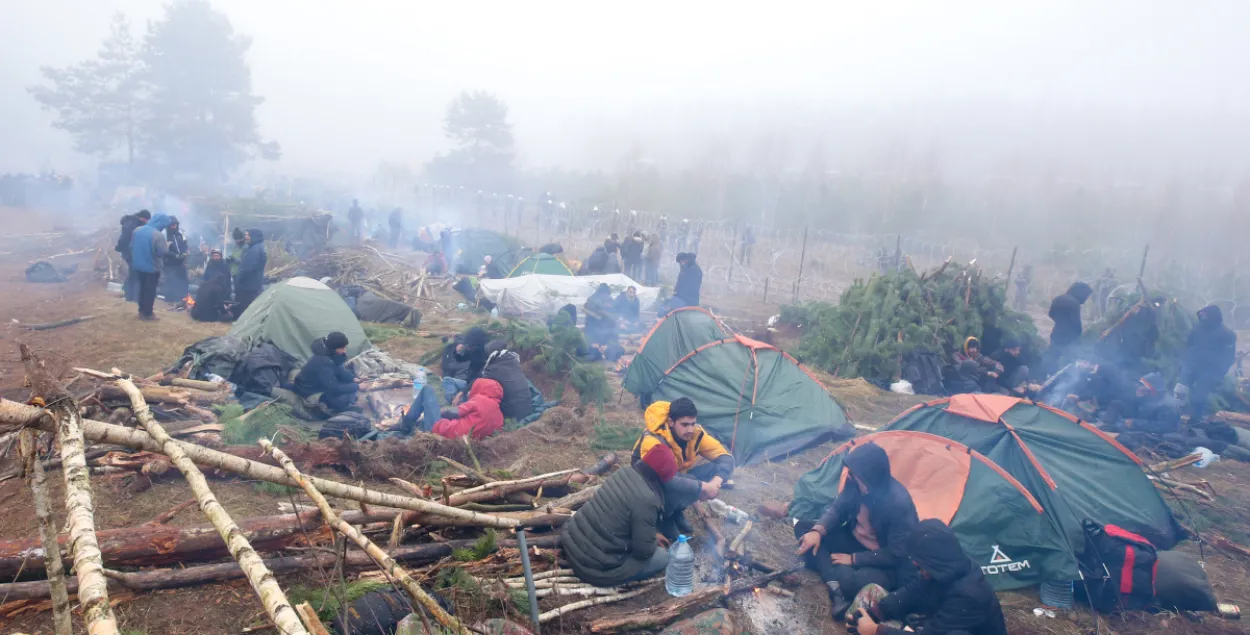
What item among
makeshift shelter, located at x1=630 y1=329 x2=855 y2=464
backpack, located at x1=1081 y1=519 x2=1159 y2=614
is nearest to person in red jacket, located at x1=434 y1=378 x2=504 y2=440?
makeshift shelter, located at x1=630 y1=329 x2=855 y2=464

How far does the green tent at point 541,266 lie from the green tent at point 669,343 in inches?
251

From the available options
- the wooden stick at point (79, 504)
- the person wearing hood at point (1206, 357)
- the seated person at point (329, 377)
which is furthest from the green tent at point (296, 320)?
the person wearing hood at point (1206, 357)

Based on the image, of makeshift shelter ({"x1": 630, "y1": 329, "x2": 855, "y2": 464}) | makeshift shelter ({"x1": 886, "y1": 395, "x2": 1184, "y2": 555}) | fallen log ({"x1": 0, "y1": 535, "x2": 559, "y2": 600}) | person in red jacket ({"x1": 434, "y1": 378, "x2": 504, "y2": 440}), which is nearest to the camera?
fallen log ({"x1": 0, "y1": 535, "x2": 559, "y2": 600})

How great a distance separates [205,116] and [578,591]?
46.3m

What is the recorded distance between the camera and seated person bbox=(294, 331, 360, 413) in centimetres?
754

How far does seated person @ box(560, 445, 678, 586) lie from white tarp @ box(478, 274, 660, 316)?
9078mm

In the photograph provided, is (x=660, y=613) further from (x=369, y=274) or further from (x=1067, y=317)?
(x=369, y=274)

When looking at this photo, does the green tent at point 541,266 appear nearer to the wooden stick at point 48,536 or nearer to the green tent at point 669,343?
the green tent at point 669,343

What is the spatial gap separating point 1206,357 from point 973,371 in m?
3.11

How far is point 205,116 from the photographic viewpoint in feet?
133

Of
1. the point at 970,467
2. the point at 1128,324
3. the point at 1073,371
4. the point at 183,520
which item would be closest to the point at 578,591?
the point at 183,520

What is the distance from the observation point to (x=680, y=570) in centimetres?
485

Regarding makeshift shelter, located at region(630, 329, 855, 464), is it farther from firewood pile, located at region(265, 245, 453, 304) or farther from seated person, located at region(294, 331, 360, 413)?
firewood pile, located at region(265, 245, 453, 304)

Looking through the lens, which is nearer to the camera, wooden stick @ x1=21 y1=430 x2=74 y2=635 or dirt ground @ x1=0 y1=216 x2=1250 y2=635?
wooden stick @ x1=21 y1=430 x2=74 y2=635
